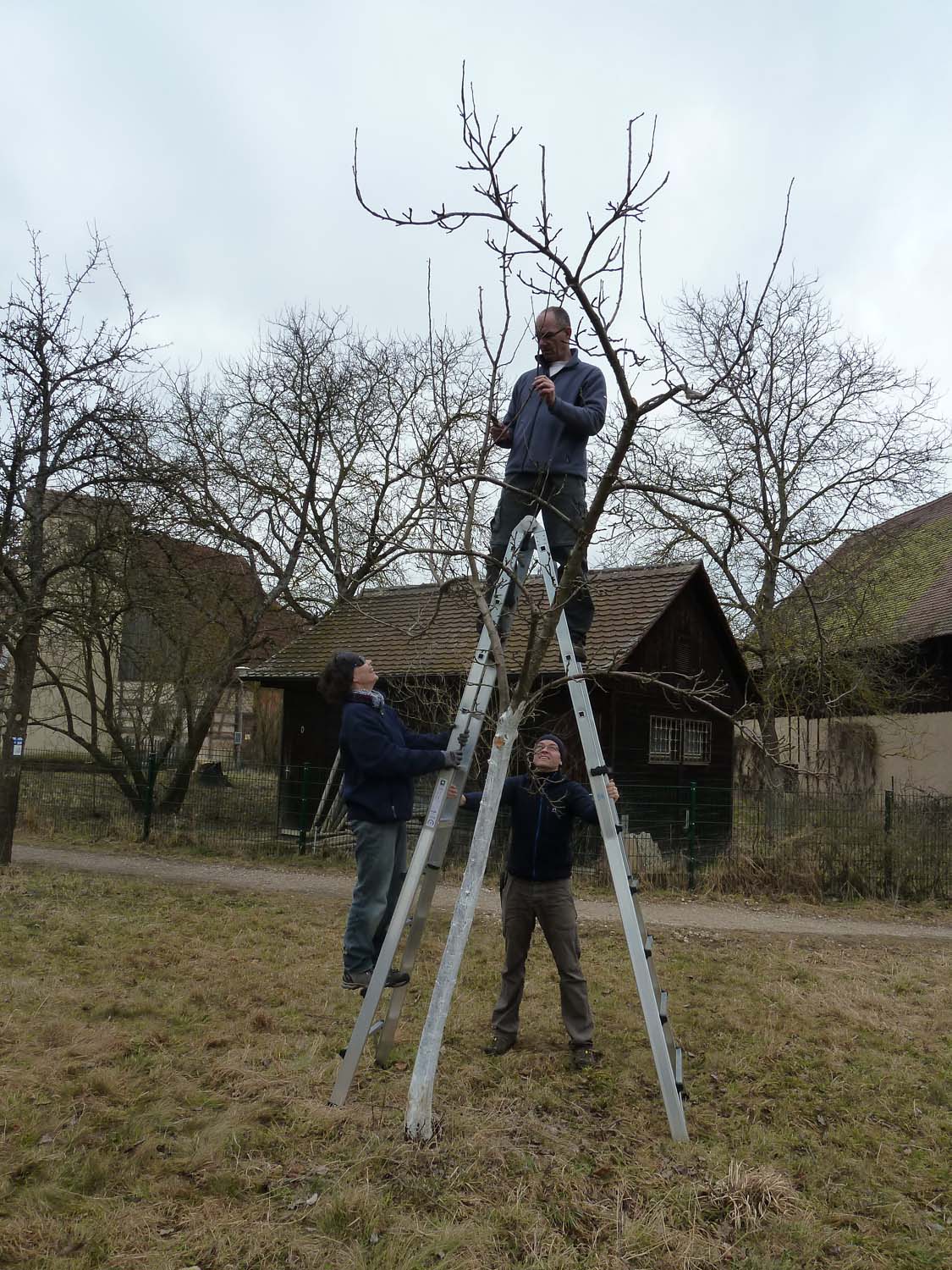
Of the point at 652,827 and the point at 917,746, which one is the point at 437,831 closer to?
the point at 652,827

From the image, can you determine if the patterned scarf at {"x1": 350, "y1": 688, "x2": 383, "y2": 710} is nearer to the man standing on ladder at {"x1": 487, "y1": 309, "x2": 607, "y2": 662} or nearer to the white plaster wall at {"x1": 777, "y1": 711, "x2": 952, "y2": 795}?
the man standing on ladder at {"x1": 487, "y1": 309, "x2": 607, "y2": 662}

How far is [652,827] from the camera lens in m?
13.3

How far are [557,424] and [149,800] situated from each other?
476 inches

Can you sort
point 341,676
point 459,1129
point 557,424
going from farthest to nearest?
point 341,676, point 557,424, point 459,1129

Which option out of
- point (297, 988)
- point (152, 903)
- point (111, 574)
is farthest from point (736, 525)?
point (111, 574)

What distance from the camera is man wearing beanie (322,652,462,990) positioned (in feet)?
15.4

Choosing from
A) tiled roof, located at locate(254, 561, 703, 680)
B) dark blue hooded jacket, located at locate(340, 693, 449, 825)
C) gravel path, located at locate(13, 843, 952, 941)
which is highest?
tiled roof, located at locate(254, 561, 703, 680)

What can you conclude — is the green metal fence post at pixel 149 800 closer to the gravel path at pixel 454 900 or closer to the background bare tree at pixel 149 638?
the background bare tree at pixel 149 638

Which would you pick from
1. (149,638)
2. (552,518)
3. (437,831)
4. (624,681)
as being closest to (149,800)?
(149,638)

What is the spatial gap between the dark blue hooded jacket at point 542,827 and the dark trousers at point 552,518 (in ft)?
3.05

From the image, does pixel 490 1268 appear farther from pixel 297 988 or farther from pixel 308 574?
pixel 308 574


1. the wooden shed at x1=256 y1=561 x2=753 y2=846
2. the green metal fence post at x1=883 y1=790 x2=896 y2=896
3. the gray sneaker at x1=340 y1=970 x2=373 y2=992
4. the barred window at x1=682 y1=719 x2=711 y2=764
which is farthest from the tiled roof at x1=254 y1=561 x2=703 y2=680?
the gray sneaker at x1=340 y1=970 x2=373 y2=992

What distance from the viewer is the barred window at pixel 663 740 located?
594 inches

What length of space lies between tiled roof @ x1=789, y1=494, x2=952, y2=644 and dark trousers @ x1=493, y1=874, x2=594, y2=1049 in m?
10.4
